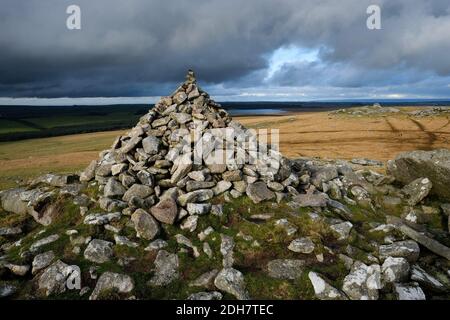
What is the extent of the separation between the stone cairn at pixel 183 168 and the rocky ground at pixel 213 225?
62mm

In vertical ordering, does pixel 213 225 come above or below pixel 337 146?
above

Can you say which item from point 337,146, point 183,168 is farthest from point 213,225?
point 337,146

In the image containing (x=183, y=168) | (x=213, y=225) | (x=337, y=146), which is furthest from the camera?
(x=337, y=146)

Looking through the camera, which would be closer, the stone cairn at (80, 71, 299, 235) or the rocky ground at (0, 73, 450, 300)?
the rocky ground at (0, 73, 450, 300)

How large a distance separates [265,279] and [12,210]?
13941 millimetres

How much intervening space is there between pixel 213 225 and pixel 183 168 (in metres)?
3.26

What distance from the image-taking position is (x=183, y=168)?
15.5 meters

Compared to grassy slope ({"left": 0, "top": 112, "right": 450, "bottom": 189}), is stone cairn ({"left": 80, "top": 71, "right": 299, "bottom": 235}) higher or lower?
higher

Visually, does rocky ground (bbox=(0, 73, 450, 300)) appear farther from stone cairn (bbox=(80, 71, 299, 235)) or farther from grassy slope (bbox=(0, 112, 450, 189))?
grassy slope (bbox=(0, 112, 450, 189))

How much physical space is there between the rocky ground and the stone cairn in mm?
62

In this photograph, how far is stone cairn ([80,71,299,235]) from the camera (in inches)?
565

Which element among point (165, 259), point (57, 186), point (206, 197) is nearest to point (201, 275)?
point (165, 259)

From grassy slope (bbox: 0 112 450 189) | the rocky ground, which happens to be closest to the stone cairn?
the rocky ground

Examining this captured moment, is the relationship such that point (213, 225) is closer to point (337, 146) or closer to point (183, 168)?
point (183, 168)
